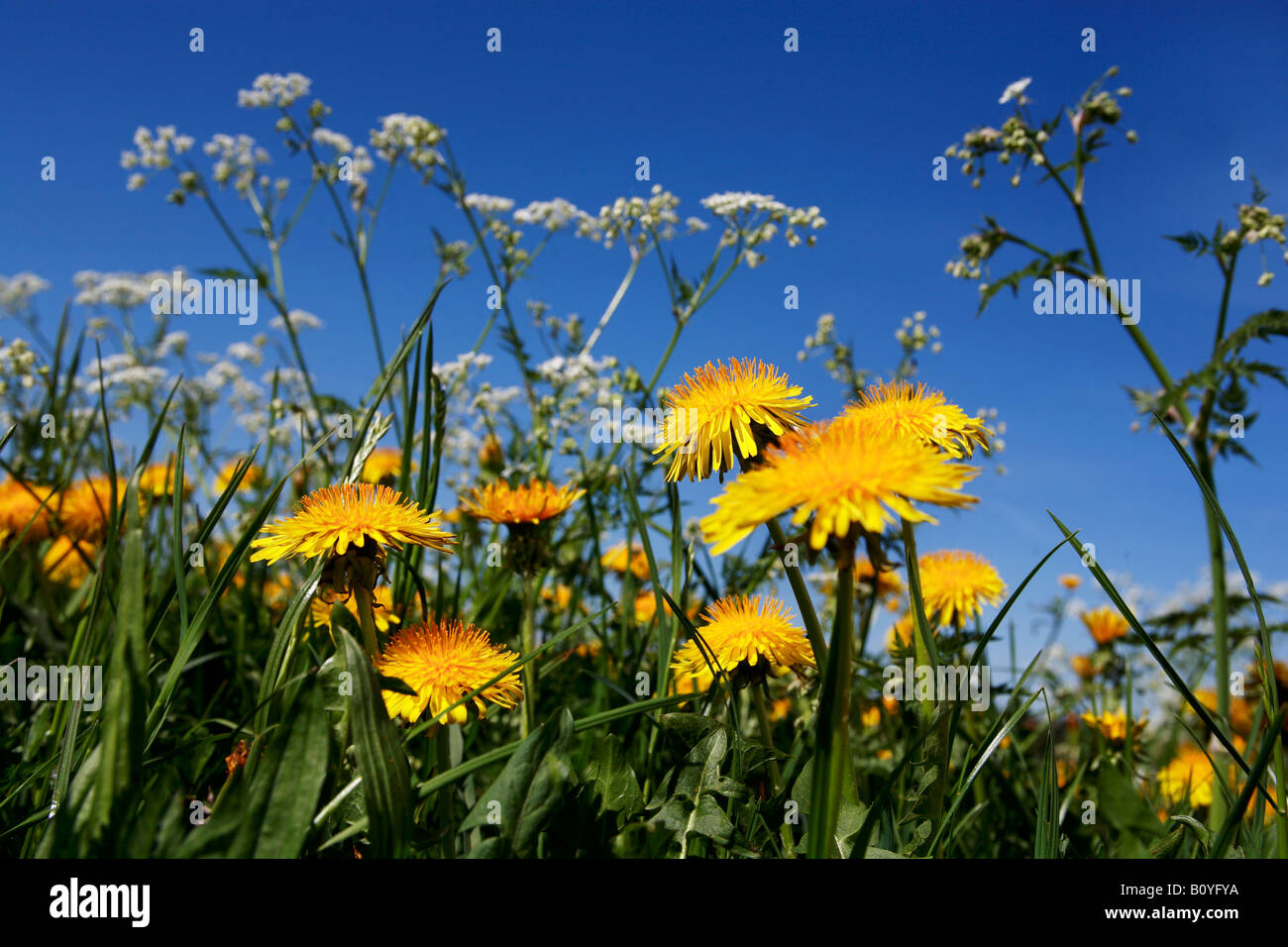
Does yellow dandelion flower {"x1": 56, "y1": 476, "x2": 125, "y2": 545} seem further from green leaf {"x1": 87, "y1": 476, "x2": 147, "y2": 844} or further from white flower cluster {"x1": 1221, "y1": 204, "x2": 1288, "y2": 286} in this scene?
white flower cluster {"x1": 1221, "y1": 204, "x2": 1288, "y2": 286}

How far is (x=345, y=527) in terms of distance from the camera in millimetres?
1231

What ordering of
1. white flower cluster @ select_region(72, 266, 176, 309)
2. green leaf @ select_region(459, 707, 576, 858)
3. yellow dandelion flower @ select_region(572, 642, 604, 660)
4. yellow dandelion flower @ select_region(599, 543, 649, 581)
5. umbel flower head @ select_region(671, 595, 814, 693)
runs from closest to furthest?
green leaf @ select_region(459, 707, 576, 858)
umbel flower head @ select_region(671, 595, 814, 693)
yellow dandelion flower @ select_region(572, 642, 604, 660)
yellow dandelion flower @ select_region(599, 543, 649, 581)
white flower cluster @ select_region(72, 266, 176, 309)

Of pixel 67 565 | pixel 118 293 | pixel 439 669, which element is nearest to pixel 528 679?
pixel 439 669

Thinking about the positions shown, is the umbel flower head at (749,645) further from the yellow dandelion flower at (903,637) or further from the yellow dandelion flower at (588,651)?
the yellow dandelion flower at (588,651)

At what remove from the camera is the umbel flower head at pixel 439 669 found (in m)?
1.24

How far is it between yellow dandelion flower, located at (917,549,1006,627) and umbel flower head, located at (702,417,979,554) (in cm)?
142

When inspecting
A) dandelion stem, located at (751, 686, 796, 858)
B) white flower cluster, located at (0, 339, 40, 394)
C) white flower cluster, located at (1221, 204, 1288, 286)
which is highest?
white flower cluster, located at (1221, 204, 1288, 286)

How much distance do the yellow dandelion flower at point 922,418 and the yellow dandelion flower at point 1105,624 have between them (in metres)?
2.88

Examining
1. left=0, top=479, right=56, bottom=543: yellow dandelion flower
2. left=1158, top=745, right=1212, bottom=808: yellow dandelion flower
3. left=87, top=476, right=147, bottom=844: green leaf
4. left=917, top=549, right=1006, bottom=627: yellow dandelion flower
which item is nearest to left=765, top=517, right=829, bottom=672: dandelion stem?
left=87, top=476, right=147, bottom=844: green leaf

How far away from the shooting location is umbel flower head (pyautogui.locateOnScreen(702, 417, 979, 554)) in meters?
0.84

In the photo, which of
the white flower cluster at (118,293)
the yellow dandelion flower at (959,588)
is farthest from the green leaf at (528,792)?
the white flower cluster at (118,293)

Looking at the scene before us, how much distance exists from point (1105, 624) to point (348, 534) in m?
3.63
